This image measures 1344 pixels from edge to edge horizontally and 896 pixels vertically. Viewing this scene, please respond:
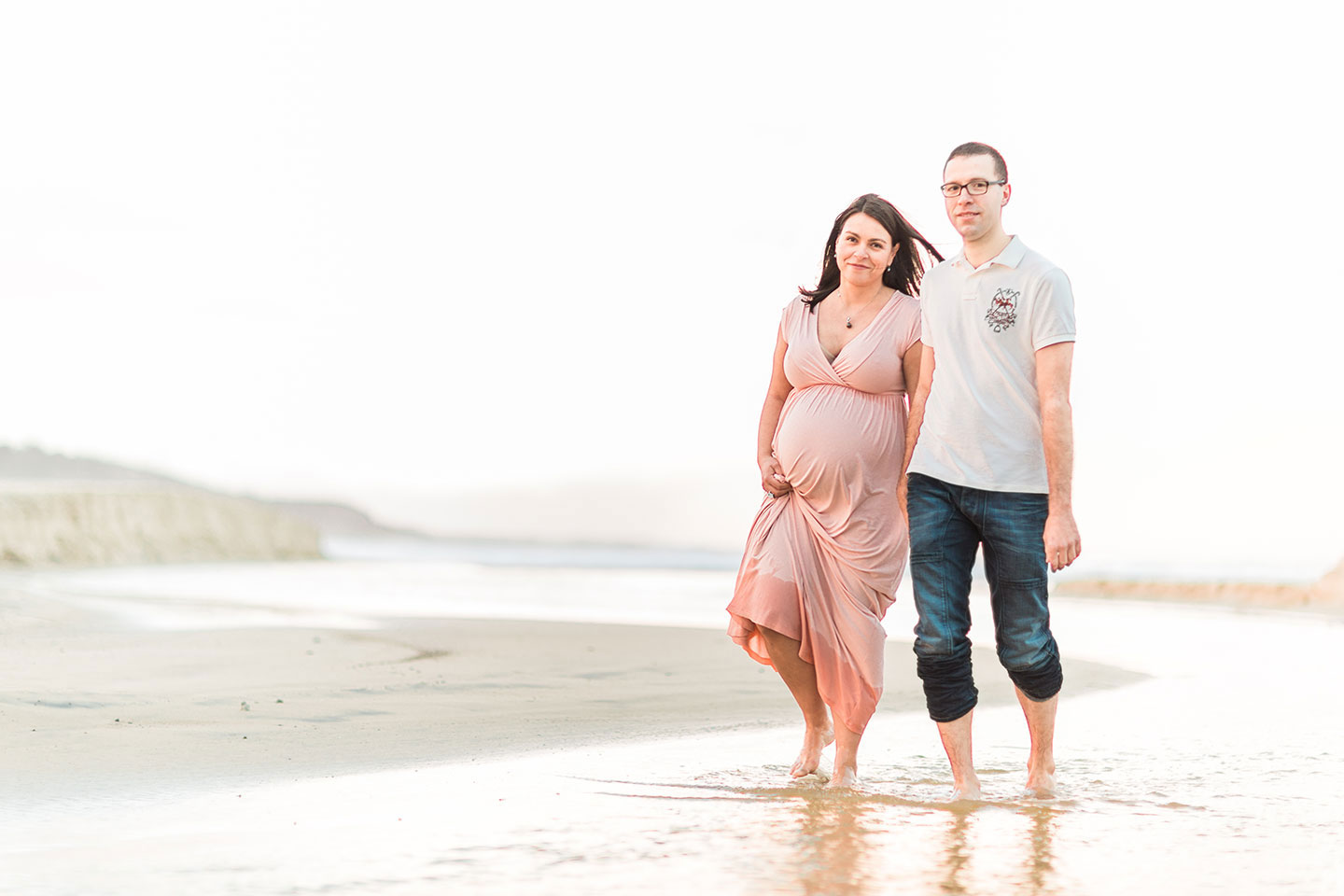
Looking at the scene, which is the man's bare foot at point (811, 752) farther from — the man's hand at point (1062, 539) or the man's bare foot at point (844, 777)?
the man's hand at point (1062, 539)

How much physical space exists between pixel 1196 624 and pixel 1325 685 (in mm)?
5440

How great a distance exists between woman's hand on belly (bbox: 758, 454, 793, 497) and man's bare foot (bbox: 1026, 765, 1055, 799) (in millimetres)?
1269

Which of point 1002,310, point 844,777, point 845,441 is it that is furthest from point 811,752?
point 1002,310

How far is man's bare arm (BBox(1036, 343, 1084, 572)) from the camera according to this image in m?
3.60

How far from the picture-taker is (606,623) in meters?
10.4

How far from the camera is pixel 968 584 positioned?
3766 millimetres

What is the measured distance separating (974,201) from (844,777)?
1.85m

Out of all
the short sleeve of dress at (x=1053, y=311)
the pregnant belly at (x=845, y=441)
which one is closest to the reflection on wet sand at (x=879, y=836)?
the pregnant belly at (x=845, y=441)

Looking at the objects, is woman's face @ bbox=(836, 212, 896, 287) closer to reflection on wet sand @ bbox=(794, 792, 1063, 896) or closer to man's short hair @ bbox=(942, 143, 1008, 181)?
man's short hair @ bbox=(942, 143, 1008, 181)

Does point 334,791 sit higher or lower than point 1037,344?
lower

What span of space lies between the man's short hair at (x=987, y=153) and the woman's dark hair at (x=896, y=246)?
0.49m

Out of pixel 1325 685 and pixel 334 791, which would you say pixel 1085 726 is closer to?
pixel 1325 685

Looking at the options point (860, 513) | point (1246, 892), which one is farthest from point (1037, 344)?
point (1246, 892)

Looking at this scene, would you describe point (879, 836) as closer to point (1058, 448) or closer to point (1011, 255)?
point (1058, 448)
